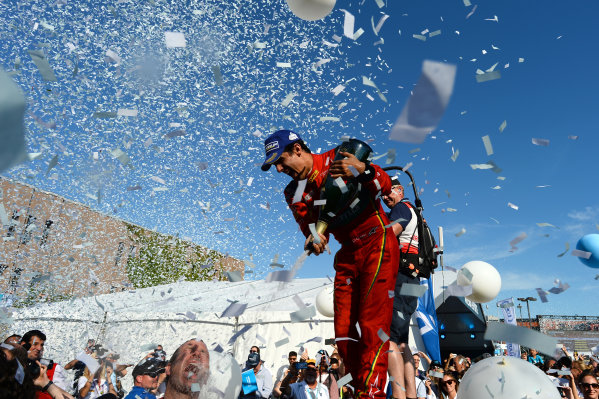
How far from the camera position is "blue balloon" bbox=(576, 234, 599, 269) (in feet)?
20.2

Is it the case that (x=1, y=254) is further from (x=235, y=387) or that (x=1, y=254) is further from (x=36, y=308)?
(x=235, y=387)

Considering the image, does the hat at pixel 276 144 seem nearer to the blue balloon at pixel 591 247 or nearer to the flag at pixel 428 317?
the flag at pixel 428 317

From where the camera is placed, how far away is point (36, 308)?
15711 mm

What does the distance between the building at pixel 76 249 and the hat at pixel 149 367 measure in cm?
2730

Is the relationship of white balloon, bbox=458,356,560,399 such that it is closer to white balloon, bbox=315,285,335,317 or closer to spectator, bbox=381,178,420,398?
spectator, bbox=381,178,420,398

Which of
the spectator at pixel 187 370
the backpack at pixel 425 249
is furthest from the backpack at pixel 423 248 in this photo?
the spectator at pixel 187 370

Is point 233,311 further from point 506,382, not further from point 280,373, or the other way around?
point 280,373

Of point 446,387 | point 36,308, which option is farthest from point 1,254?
point 446,387

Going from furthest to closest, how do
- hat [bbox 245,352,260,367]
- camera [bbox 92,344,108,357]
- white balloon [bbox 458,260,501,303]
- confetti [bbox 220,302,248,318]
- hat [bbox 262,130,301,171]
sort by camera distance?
camera [bbox 92,344,108,357], hat [bbox 245,352,260,367], white balloon [bbox 458,260,501,303], confetti [bbox 220,302,248,318], hat [bbox 262,130,301,171]

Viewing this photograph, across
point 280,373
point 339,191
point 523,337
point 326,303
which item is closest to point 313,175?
point 339,191

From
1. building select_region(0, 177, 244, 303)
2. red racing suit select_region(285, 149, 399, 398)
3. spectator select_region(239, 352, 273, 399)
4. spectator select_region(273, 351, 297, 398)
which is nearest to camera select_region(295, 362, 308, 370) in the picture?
spectator select_region(273, 351, 297, 398)

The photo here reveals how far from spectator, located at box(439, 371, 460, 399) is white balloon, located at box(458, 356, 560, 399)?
3763 millimetres

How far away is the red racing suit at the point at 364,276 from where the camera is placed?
237 centimetres

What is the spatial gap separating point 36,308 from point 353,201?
56.3 feet
